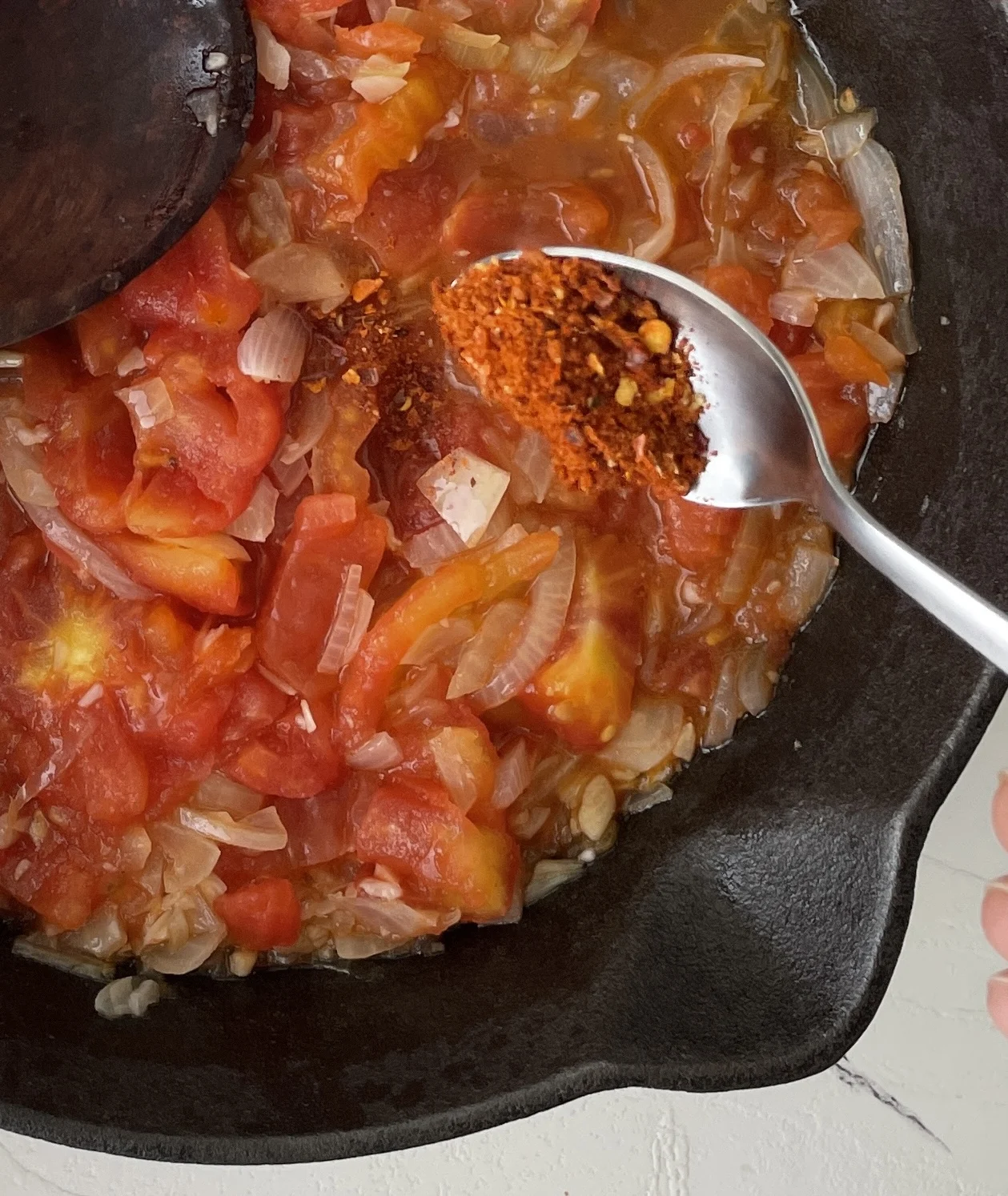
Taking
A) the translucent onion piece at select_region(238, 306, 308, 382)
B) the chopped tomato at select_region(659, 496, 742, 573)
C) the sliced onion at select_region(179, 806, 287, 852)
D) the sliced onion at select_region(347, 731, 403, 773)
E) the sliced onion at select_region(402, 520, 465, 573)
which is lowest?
the sliced onion at select_region(179, 806, 287, 852)

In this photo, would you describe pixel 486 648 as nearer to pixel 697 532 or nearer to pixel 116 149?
pixel 697 532

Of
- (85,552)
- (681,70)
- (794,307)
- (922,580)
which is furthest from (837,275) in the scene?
(85,552)

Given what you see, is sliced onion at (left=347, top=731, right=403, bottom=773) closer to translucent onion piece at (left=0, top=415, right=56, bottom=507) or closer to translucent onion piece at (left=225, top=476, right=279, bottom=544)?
translucent onion piece at (left=225, top=476, right=279, bottom=544)

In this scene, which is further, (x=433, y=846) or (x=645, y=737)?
(x=645, y=737)

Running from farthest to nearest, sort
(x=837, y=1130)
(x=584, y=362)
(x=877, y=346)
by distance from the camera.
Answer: (x=837, y=1130) < (x=877, y=346) < (x=584, y=362)

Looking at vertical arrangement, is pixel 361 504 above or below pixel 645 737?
above

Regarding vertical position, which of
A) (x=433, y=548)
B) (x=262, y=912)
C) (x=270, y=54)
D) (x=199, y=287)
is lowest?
(x=262, y=912)

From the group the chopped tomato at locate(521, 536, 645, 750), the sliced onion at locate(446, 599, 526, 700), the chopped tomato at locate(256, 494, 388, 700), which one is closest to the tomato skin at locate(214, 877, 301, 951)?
the chopped tomato at locate(256, 494, 388, 700)
